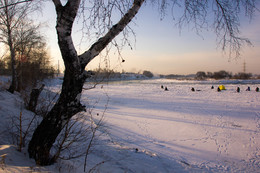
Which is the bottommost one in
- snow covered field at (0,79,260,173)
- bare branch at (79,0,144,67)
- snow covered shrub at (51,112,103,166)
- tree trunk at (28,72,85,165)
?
snow covered field at (0,79,260,173)

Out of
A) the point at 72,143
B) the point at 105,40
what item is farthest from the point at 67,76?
the point at 72,143

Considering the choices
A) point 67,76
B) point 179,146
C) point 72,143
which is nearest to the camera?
point 67,76

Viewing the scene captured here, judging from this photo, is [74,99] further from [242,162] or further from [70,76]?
[242,162]

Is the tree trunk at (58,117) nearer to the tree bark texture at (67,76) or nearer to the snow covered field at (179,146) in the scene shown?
the tree bark texture at (67,76)

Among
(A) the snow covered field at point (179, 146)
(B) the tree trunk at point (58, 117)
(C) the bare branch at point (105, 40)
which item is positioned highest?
(C) the bare branch at point (105, 40)

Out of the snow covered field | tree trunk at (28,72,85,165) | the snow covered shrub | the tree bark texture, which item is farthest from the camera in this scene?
the snow covered field

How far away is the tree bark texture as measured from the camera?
211 cm

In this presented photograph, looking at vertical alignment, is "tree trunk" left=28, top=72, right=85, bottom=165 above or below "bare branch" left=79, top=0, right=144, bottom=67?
below

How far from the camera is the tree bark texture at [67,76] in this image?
211 cm

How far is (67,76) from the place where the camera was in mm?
2256

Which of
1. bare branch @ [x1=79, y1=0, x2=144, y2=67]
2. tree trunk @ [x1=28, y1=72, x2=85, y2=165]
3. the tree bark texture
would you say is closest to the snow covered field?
tree trunk @ [x1=28, y1=72, x2=85, y2=165]

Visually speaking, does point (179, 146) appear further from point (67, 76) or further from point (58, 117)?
point (67, 76)

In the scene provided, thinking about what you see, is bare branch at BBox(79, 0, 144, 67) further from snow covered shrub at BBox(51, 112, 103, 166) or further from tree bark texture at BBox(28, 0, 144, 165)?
snow covered shrub at BBox(51, 112, 103, 166)

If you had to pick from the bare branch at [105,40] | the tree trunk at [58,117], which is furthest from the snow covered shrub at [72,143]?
the bare branch at [105,40]
